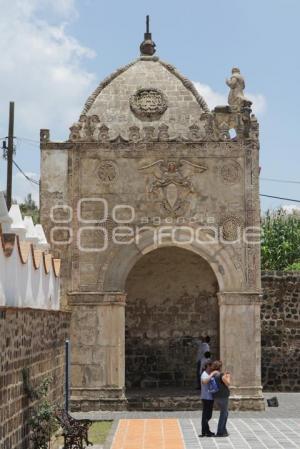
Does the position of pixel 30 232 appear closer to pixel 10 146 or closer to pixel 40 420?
pixel 40 420

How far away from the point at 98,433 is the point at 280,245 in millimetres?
25368

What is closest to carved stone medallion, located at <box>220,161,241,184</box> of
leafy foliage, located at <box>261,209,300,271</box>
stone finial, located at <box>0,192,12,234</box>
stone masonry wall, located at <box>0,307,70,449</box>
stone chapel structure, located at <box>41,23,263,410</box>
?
stone chapel structure, located at <box>41,23,263,410</box>

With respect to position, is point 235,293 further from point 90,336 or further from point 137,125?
point 137,125

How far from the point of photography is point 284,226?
39.6m

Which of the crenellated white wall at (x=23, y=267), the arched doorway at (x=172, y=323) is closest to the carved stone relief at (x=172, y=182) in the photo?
the arched doorway at (x=172, y=323)

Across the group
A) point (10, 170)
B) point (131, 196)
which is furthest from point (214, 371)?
point (10, 170)

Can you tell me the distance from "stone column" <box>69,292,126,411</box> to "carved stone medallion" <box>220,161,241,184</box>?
3.38 meters

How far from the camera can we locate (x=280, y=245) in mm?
38875

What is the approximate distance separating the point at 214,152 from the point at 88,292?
13.1 ft

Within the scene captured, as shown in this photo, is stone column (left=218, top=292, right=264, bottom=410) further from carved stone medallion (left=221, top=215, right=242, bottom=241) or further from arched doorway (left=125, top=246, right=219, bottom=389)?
arched doorway (left=125, top=246, right=219, bottom=389)

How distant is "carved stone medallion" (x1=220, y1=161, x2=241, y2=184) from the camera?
18516mm

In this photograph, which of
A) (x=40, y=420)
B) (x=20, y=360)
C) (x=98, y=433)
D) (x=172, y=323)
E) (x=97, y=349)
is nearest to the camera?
(x=20, y=360)

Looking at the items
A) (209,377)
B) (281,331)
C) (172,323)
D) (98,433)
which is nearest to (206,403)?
(209,377)

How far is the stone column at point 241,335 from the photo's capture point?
1819 centimetres
